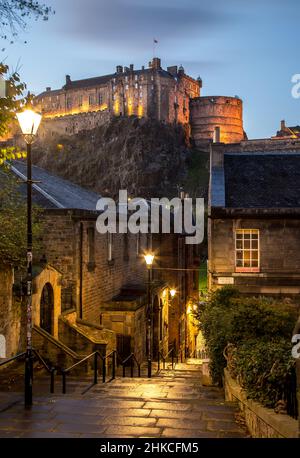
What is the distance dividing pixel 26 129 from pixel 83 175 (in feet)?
316

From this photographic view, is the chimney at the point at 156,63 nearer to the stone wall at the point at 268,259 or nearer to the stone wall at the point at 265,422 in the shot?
the stone wall at the point at 268,259

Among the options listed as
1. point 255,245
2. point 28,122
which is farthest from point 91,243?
point 28,122

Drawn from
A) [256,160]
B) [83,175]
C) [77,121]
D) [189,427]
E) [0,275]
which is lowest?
[189,427]

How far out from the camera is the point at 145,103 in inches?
4200

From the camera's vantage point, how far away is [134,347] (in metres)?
23.2

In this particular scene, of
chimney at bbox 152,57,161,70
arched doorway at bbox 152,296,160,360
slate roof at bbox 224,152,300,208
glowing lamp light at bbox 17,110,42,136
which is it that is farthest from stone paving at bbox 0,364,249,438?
chimney at bbox 152,57,161,70

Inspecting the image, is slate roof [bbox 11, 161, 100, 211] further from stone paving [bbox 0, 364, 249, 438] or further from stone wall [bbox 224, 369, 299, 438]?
stone wall [bbox 224, 369, 299, 438]

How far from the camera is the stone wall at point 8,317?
44.2ft

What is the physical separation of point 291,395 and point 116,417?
10.4ft

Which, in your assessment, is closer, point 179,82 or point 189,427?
point 189,427

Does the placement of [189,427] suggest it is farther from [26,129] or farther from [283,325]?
[26,129]

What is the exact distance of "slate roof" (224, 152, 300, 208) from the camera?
2098cm
